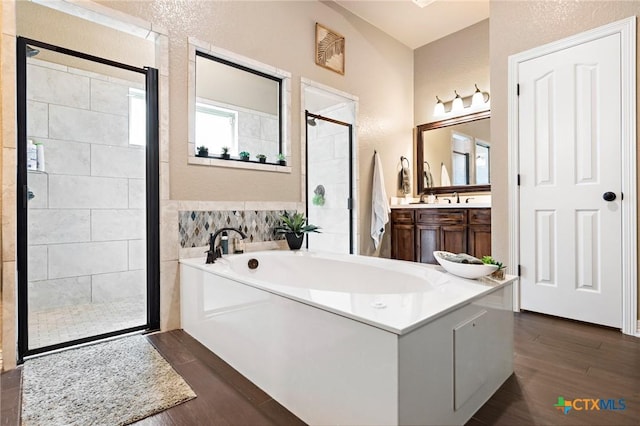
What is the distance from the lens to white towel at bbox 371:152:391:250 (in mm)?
3840

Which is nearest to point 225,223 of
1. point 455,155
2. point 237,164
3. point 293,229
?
point 237,164

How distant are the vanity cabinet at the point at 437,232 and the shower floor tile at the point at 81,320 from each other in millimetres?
2773

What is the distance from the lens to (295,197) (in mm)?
3164

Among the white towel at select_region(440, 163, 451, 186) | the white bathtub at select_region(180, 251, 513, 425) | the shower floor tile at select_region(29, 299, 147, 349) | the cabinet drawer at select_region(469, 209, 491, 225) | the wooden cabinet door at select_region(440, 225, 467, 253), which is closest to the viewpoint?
the white bathtub at select_region(180, 251, 513, 425)

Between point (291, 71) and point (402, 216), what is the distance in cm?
205

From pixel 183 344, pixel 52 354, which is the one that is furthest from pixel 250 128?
pixel 52 354

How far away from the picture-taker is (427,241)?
12.1 feet

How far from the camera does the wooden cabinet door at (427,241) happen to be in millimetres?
3602

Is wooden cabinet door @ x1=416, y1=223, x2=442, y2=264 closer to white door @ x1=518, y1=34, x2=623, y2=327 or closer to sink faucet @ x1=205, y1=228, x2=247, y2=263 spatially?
white door @ x1=518, y1=34, x2=623, y2=327

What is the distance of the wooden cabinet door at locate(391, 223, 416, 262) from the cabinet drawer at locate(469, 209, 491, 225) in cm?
73

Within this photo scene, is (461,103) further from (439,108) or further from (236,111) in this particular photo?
(236,111)

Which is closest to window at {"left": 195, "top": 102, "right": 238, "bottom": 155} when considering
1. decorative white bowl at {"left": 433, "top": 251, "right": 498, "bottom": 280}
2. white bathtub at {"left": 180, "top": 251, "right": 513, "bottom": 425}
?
white bathtub at {"left": 180, "top": 251, "right": 513, "bottom": 425}

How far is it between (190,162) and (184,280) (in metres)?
0.89

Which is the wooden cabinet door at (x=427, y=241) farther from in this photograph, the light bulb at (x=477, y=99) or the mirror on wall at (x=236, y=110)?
the mirror on wall at (x=236, y=110)
